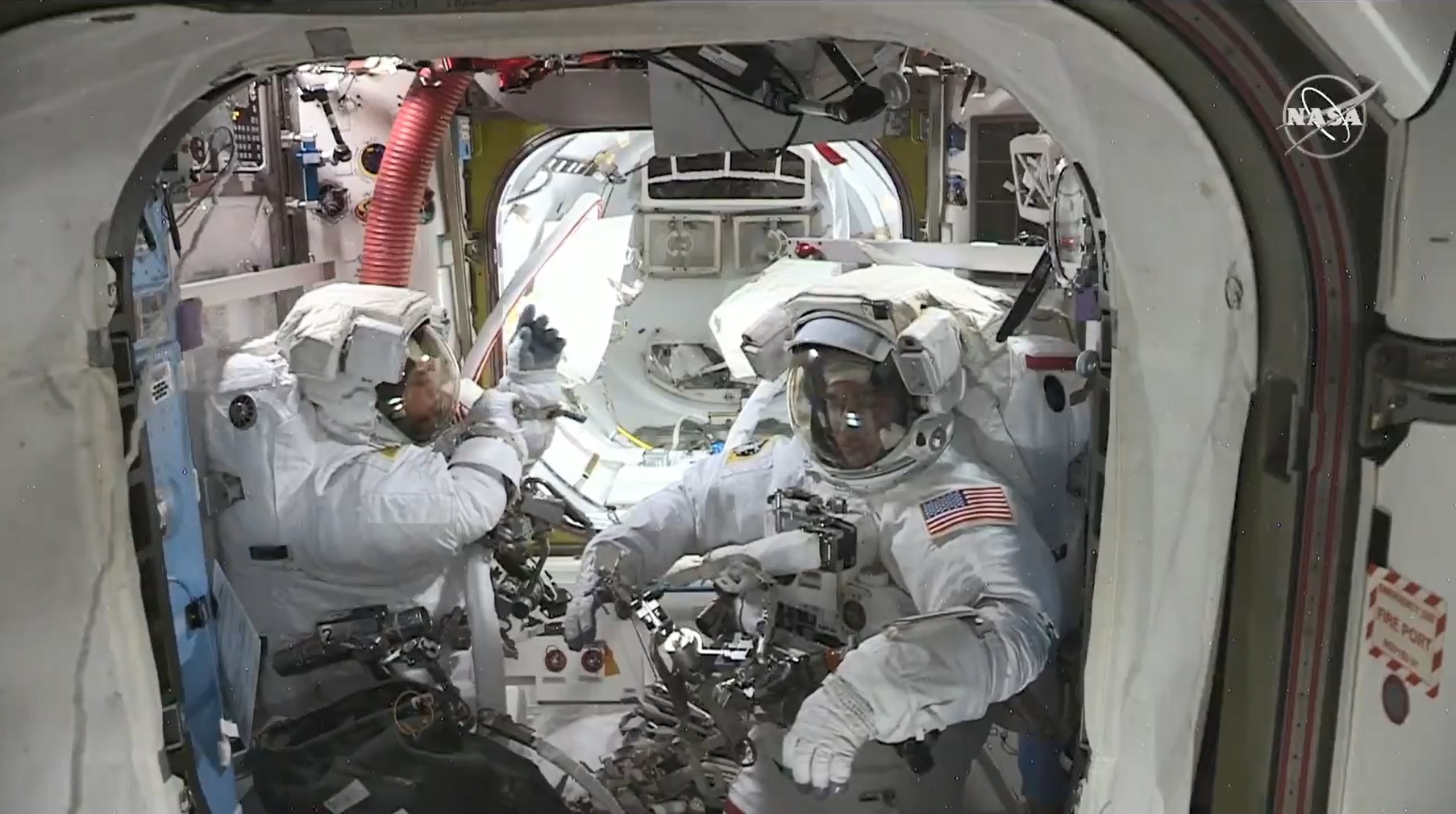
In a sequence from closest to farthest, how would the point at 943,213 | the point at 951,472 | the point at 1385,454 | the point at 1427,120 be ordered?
the point at 1427,120, the point at 1385,454, the point at 951,472, the point at 943,213

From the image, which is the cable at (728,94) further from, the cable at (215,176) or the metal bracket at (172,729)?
the metal bracket at (172,729)

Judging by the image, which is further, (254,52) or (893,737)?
(893,737)

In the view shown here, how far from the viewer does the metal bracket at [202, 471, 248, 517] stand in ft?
11.2

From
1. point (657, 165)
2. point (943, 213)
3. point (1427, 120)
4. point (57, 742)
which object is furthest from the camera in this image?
point (657, 165)

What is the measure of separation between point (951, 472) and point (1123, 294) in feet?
4.80

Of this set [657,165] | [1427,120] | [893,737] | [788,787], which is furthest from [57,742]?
[657,165]

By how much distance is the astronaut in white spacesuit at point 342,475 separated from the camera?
138 inches

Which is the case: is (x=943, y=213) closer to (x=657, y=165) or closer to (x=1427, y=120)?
(x=657, y=165)

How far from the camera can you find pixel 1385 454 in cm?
148

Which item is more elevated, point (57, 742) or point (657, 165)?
point (657, 165)

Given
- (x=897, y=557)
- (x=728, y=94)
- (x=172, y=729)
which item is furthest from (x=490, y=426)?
(x=172, y=729)

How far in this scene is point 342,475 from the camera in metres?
3.64

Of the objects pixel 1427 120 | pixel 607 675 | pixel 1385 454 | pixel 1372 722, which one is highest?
pixel 1427 120

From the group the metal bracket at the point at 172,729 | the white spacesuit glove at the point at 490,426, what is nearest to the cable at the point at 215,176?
Answer: the white spacesuit glove at the point at 490,426
